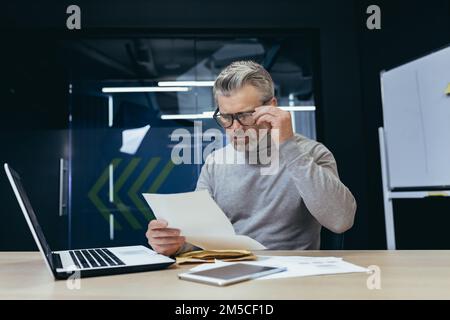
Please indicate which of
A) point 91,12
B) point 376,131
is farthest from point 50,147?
point 376,131

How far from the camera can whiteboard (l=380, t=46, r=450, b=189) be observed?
92.7 inches

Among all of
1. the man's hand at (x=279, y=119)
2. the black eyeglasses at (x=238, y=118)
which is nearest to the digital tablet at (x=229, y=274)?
the man's hand at (x=279, y=119)

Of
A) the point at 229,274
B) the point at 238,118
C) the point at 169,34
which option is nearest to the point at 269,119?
the point at 238,118

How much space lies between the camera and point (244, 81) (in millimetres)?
1470

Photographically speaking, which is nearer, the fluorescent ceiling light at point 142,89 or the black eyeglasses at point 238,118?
the black eyeglasses at point 238,118

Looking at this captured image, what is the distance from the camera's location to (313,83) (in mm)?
3299

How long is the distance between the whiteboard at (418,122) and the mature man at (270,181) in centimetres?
125

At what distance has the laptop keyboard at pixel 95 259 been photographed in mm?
905

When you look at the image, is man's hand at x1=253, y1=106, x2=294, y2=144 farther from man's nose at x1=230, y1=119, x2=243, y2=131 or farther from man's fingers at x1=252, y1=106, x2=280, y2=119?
man's nose at x1=230, y1=119, x2=243, y2=131

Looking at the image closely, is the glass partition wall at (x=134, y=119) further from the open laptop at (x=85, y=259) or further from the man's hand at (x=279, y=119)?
the open laptop at (x=85, y=259)

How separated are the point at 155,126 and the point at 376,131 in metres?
1.87

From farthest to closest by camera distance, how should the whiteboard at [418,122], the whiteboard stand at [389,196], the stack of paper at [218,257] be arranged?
the whiteboard stand at [389,196]
the whiteboard at [418,122]
the stack of paper at [218,257]

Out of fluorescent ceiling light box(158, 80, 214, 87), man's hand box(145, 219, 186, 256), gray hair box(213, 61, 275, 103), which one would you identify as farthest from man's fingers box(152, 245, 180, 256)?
fluorescent ceiling light box(158, 80, 214, 87)
